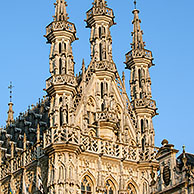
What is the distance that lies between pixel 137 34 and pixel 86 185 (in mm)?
13417

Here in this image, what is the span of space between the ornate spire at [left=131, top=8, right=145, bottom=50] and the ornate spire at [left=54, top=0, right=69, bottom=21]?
648 cm

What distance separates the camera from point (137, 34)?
1828 inches

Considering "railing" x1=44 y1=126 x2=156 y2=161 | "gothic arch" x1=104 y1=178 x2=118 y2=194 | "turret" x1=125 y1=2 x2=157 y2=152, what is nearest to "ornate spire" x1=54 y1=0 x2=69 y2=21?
"turret" x1=125 y1=2 x2=157 y2=152

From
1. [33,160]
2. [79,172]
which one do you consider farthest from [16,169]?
[79,172]

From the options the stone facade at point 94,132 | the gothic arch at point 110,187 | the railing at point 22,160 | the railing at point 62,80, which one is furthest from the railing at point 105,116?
the railing at point 22,160

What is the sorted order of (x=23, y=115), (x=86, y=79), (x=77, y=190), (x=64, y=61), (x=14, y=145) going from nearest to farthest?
(x=77, y=190) → (x=64, y=61) → (x=86, y=79) → (x=14, y=145) → (x=23, y=115)

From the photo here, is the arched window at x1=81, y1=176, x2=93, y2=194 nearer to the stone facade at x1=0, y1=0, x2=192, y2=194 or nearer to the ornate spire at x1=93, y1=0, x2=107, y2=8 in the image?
the stone facade at x1=0, y1=0, x2=192, y2=194

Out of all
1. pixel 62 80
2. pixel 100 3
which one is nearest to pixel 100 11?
pixel 100 3

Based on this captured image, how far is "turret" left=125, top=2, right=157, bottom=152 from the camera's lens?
42688 millimetres

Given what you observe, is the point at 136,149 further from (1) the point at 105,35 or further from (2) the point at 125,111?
(1) the point at 105,35

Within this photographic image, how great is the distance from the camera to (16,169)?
41812mm

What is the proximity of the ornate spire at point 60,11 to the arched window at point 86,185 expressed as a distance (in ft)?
35.1

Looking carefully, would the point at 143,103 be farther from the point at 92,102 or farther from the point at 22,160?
the point at 22,160

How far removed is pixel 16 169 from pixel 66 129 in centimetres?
647
